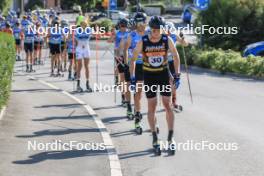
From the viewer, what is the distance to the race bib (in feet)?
34.4

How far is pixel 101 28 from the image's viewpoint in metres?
43.8

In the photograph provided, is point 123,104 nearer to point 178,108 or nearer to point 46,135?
point 178,108

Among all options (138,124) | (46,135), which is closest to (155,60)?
(138,124)

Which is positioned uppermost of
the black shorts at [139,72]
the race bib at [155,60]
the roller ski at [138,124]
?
the race bib at [155,60]

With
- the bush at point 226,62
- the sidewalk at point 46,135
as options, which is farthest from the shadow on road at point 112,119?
the bush at point 226,62

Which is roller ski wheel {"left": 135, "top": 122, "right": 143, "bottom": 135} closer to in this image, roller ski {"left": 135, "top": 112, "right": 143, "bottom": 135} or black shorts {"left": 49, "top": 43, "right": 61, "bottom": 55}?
roller ski {"left": 135, "top": 112, "right": 143, "bottom": 135}

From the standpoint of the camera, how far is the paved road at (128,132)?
9.42 meters

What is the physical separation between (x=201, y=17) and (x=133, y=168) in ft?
70.9

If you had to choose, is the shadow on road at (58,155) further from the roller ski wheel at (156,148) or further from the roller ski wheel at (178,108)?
the roller ski wheel at (178,108)

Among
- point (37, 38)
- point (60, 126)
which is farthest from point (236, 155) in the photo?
point (37, 38)

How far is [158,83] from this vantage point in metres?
10.6

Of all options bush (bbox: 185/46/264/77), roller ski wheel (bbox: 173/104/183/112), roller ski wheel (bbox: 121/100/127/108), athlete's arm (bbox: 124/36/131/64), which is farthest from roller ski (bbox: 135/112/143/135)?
bush (bbox: 185/46/264/77)

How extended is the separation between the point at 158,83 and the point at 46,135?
7.50 feet

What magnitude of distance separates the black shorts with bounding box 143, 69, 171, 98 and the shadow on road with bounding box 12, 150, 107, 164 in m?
1.16
